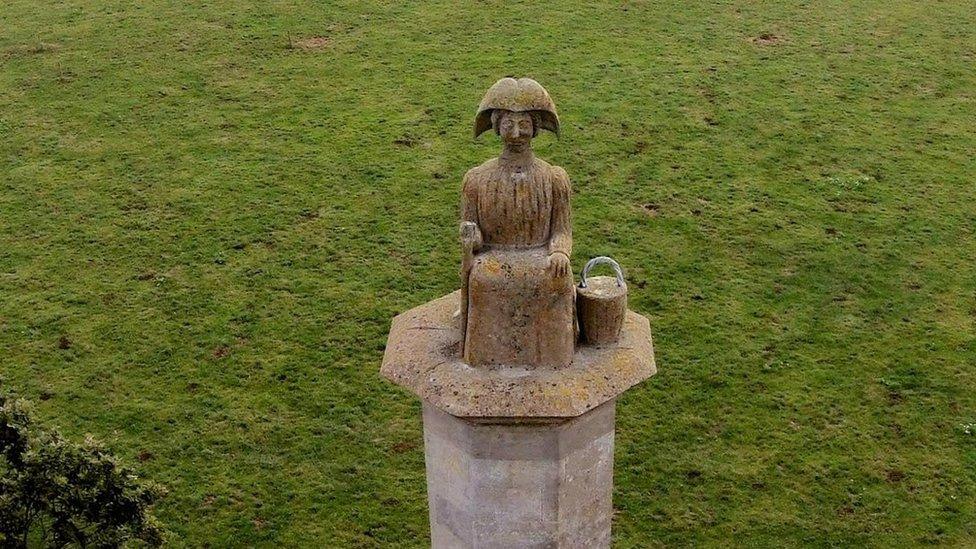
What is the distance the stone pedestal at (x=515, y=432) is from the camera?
5.36m

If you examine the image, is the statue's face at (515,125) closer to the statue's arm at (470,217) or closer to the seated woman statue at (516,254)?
the seated woman statue at (516,254)

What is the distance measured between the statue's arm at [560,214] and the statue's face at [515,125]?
32 cm

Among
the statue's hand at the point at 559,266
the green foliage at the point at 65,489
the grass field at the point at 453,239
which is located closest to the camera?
the statue's hand at the point at 559,266

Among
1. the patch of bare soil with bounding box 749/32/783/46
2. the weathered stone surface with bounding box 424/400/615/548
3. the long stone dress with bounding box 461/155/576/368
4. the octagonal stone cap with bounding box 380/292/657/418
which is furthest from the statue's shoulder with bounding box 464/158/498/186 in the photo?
the patch of bare soil with bounding box 749/32/783/46

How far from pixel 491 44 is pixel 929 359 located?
9.75 meters

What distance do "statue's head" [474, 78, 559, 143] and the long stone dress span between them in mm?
235

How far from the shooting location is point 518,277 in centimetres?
543

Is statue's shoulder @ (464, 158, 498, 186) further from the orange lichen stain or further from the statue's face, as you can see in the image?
the orange lichen stain

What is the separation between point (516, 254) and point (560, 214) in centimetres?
32

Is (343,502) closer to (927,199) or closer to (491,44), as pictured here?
(927,199)

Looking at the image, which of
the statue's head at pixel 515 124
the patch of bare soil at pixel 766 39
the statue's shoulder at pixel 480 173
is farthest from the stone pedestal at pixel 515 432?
the patch of bare soil at pixel 766 39

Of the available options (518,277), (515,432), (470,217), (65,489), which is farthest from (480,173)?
(65,489)

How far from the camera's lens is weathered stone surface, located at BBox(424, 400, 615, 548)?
563 cm

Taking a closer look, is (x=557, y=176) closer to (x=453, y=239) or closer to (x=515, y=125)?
A: (x=515, y=125)
